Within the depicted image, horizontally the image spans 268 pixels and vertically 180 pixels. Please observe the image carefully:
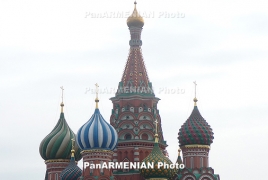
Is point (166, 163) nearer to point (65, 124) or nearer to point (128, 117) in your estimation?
point (128, 117)

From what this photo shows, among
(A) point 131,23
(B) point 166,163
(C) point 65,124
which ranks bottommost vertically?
(B) point 166,163

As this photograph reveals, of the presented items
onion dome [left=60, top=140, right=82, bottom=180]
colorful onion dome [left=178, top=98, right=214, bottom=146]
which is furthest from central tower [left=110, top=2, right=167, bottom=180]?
onion dome [left=60, top=140, right=82, bottom=180]

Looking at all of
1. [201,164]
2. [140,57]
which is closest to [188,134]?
[201,164]

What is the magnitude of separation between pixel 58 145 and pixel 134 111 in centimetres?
575

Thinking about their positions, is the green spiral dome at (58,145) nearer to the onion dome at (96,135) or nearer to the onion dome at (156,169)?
the onion dome at (96,135)

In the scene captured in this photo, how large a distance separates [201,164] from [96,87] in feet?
26.1

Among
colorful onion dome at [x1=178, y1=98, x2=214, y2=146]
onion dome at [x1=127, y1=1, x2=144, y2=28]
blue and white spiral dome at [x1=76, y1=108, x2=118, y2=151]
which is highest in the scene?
onion dome at [x1=127, y1=1, x2=144, y2=28]

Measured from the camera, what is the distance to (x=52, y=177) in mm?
68750

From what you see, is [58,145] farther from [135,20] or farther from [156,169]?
[135,20]

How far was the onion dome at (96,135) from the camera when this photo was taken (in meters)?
62.2

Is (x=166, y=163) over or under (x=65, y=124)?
under

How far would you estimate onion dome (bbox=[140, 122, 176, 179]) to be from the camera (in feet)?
204

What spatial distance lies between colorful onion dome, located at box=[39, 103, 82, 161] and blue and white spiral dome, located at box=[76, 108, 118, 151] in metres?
5.84

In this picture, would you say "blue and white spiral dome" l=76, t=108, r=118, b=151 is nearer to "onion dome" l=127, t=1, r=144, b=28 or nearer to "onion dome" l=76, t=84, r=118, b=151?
"onion dome" l=76, t=84, r=118, b=151
